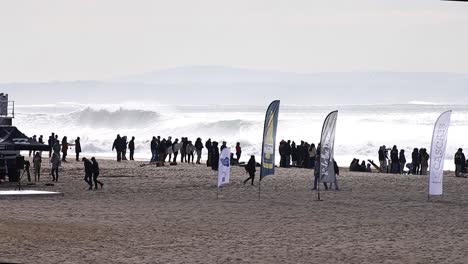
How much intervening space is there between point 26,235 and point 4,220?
2698 millimetres

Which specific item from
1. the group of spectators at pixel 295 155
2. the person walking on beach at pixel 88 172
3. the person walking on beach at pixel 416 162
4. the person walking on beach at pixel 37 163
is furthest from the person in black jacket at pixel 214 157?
the person walking on beach at pixel 88 172

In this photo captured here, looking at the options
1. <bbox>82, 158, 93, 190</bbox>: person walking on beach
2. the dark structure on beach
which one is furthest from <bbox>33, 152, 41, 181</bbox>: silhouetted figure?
<bbox>82, 158, 93, 190</bbox>: person walking on beach

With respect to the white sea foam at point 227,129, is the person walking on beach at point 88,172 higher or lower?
lower

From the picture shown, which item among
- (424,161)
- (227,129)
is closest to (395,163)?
(424,161)

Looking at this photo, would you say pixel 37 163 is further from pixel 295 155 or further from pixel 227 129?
pixel 227 129

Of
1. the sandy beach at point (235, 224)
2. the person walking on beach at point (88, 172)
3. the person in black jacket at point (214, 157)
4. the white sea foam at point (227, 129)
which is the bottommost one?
the sandy beach at point (235, 224)

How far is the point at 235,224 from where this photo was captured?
24.6 meters

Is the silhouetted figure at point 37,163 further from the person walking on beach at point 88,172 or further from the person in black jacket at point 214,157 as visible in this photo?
the person in black jacket at point 214,157

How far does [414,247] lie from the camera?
20.6 meters

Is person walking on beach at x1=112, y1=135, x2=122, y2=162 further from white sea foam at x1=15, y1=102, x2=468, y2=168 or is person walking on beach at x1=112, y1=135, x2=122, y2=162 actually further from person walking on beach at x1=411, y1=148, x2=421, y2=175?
white sea foam at x1=15, y1=102, x2=468, y2=168

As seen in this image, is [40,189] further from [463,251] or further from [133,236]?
[463,251]

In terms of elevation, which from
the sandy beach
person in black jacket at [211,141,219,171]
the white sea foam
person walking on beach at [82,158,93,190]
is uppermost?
the white sea foam

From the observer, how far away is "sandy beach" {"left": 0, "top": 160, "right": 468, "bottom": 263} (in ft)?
63.6

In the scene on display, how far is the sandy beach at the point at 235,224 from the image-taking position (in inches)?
763
